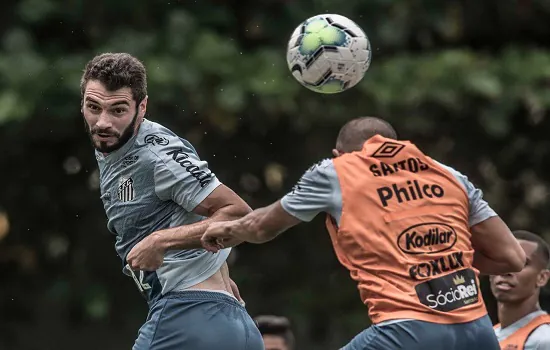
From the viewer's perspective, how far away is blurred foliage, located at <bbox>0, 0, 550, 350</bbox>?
505 inches

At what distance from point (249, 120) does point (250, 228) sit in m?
7.59

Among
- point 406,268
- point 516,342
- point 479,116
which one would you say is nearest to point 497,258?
point 406,268

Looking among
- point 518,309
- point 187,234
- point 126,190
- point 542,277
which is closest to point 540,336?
point 518,309

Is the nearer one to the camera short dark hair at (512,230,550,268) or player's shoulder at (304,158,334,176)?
player's shoulder at (304,158,334,176)

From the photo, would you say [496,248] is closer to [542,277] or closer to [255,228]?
[255,228]

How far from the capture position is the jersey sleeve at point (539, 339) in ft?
24.9

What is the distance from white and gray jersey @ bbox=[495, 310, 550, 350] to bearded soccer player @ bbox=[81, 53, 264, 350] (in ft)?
8.01

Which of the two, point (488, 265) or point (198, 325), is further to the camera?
point (488, 265)

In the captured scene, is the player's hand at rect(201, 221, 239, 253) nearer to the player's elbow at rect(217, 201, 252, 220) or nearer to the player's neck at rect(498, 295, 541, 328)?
the player's elbow at rect(217, 201, 252, 220)

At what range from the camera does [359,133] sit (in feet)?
19.1

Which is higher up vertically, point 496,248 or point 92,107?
point 92,107

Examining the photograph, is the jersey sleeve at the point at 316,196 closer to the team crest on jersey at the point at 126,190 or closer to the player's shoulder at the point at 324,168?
the player's shoulder at the point at 324,168

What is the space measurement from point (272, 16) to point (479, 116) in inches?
105

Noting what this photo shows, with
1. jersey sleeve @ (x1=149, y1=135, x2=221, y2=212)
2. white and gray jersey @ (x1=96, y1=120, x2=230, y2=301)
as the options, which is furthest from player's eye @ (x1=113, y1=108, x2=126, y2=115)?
jersey sleeve @ (x1=149, y1=135, x2=221, y2=212)
